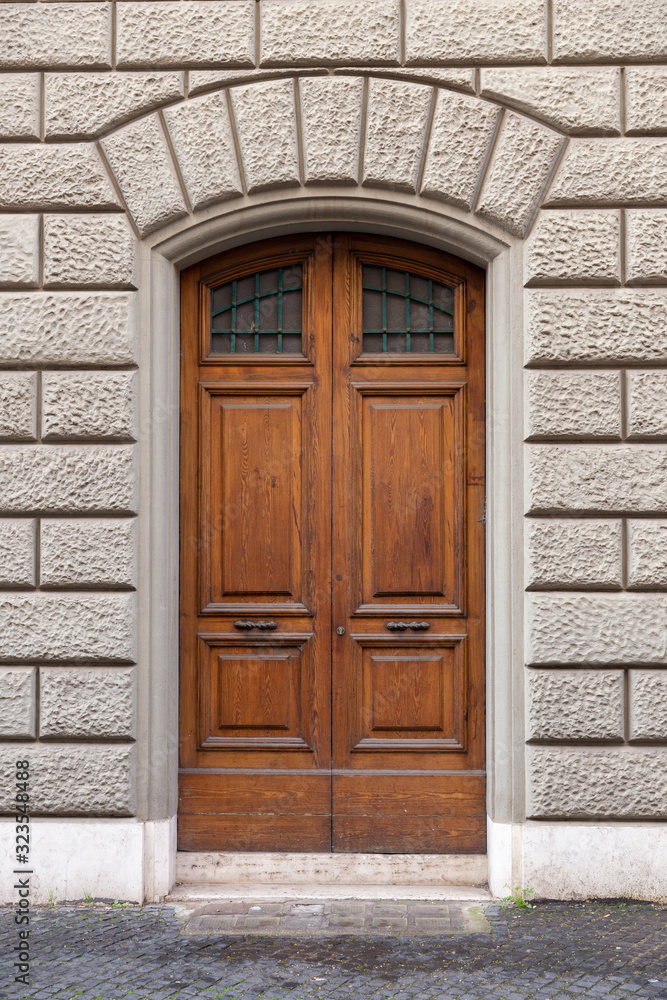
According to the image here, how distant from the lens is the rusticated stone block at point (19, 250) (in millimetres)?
4980

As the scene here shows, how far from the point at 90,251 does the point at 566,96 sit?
2697 millimetres

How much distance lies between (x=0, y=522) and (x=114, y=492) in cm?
65

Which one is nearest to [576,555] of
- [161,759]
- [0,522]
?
[161,759]

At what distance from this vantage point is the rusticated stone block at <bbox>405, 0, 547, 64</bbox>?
4.91m

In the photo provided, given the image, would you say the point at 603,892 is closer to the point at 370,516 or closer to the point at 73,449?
the point at 370,516

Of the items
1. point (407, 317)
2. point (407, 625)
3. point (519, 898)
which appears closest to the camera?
point (519, 898)

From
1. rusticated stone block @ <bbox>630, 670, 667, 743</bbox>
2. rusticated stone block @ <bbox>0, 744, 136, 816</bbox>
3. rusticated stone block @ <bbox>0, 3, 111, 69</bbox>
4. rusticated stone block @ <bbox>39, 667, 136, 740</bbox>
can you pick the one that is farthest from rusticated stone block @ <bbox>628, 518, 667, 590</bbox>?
rusticated stone block @ <bbox>0, 3, 111, 69</bbox>

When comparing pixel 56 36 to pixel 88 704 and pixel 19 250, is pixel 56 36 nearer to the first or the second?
pixel 19 250

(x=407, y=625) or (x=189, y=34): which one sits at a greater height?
(x=189, y=34)

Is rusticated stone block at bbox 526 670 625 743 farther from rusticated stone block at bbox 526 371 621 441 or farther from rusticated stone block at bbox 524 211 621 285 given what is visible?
rusticated stone block at bbox 524 211 621 285

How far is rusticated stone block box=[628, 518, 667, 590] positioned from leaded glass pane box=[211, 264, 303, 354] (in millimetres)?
2153

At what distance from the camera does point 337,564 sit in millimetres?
5156

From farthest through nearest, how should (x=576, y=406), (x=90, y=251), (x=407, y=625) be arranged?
(x=407, y=625) < (x=90, y=251) < (x=576, y=406)

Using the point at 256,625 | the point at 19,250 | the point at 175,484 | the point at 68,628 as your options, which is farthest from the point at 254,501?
the point at 19,250
